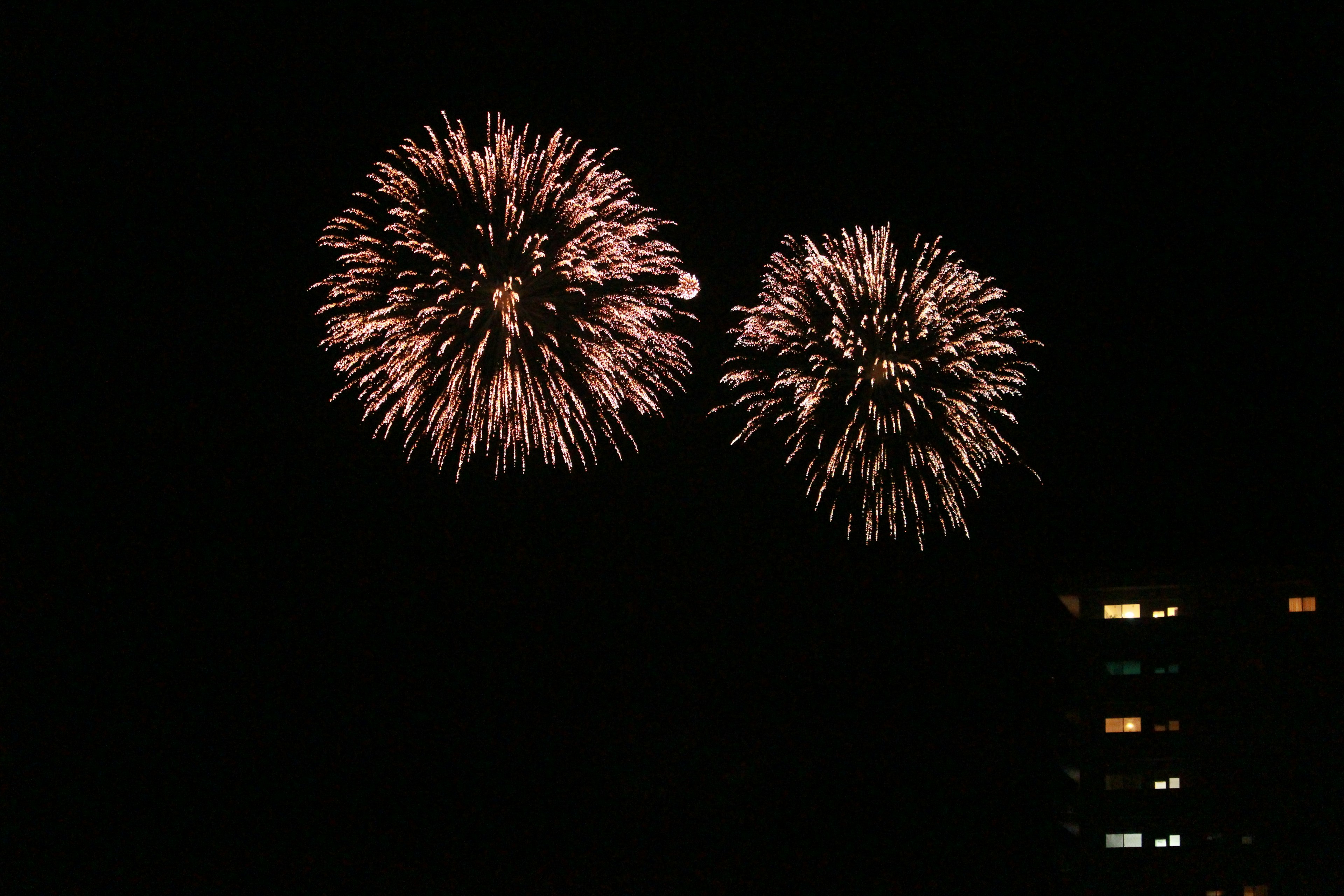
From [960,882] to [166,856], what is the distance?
2449cm

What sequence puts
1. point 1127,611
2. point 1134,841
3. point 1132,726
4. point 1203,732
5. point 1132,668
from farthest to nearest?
point 1127,611 < point 1132,668 < point 1132,726 < point 1203,732 < point 1134,841

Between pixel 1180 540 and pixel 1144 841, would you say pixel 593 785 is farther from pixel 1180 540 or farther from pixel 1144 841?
pixel 1180 540

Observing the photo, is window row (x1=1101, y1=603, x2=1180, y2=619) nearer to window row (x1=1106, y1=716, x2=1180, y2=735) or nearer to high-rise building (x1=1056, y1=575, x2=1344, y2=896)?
high-rise building (x1=1056, y1=575, x2=1344, y2=896)

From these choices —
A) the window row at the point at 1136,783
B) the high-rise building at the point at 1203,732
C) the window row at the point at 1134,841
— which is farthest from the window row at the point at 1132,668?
the window row at the point at 1134,841

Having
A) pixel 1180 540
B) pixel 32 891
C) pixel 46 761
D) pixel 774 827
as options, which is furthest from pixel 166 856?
pixel 1180 540

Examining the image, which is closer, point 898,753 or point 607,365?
point 607,365

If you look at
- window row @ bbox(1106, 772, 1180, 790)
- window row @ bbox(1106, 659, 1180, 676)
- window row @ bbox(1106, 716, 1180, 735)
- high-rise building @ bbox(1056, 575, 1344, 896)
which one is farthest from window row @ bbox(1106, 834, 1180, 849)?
window row @ bbox(1106, 659, 1180, 676)

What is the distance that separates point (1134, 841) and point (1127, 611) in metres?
7.43

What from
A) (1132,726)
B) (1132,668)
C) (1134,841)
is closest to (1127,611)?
(1132,668)

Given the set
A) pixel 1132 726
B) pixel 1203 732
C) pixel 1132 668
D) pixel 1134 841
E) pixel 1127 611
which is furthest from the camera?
pixel 1127 611

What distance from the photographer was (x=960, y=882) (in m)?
37.2

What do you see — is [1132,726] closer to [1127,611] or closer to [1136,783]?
[1136,783]

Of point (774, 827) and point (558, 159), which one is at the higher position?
point (558, 159)

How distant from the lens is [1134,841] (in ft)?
122
